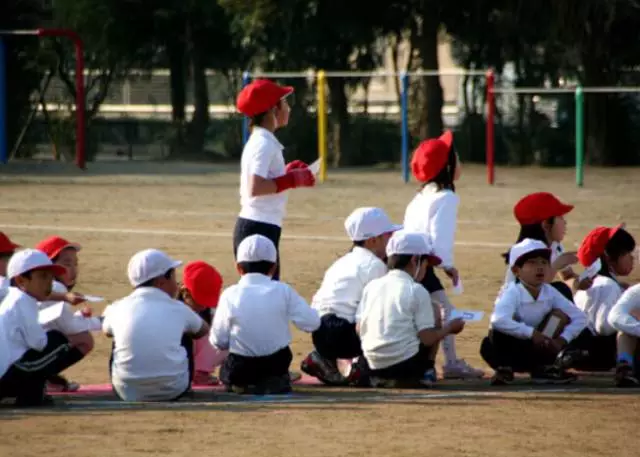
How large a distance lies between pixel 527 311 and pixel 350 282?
1.09 metres

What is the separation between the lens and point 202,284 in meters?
10.7

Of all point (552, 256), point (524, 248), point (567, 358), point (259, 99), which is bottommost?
point (567, 358)

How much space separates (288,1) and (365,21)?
1.82 meters

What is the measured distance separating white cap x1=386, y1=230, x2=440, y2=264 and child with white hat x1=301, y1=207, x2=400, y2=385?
0.44 m

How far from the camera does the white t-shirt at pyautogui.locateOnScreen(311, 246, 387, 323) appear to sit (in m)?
10.8

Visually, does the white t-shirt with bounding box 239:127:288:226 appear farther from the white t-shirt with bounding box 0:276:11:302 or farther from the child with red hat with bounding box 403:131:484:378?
the white t-shirt with bounding box 0:276:11:302

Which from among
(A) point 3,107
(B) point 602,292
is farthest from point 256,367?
(A) point 3,107

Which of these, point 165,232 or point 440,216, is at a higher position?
point 440,216

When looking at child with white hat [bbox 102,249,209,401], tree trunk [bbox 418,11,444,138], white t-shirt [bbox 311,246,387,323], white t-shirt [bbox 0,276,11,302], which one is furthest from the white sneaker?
tree trunk [bbox 418,11,444,138]

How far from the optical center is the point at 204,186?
96.7 feet

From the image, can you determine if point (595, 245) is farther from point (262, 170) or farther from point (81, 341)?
point (81, 341)

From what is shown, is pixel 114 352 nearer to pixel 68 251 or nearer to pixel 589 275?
pixel 68 251

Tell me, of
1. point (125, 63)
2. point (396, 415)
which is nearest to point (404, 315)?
point (396, 415)

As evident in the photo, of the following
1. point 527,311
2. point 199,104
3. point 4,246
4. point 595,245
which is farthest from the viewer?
point 199,104
